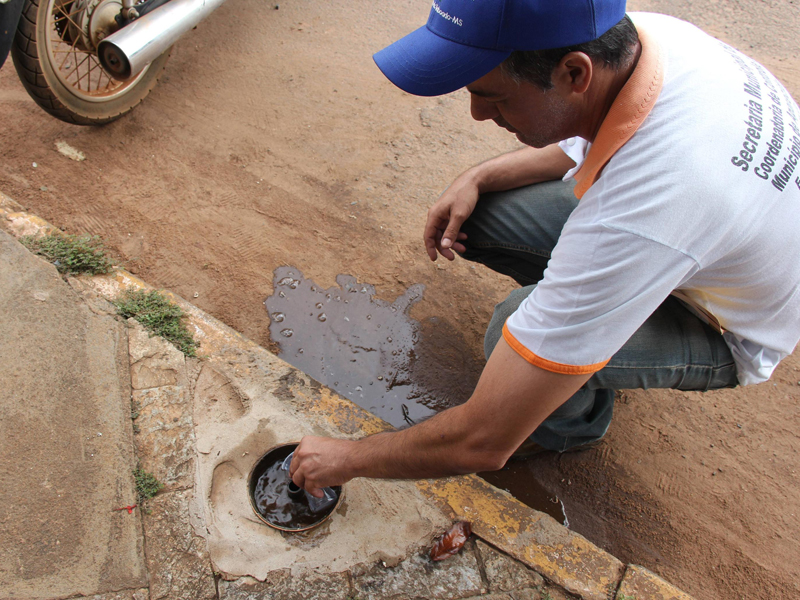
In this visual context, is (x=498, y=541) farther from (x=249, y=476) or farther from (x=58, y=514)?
(x=58, y=514)

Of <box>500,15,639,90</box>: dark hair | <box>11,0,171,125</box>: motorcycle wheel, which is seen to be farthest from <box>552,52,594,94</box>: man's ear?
<box>11,0,171,125</box>: motorcycle wheel

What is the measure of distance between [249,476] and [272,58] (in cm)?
290

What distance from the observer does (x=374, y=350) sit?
247cm

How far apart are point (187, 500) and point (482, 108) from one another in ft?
4.85

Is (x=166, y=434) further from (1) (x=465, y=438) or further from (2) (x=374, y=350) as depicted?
(1) (x=465, y=438)

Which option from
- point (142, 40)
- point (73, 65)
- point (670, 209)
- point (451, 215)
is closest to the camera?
point (670, 209)

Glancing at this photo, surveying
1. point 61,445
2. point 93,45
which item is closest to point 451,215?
point 61,445

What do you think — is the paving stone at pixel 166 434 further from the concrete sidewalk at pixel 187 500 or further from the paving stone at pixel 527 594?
the paving stone at pixel 527 594

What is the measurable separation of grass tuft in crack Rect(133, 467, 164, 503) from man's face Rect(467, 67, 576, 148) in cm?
148

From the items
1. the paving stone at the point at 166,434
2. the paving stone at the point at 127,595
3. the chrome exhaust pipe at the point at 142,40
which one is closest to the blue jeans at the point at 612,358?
the paving stone at the point at 166,434

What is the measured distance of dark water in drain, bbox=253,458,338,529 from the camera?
186 centimetres

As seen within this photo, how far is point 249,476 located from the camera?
1872 millimetres

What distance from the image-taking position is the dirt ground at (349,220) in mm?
2172

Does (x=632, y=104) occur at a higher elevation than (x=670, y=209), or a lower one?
higher
